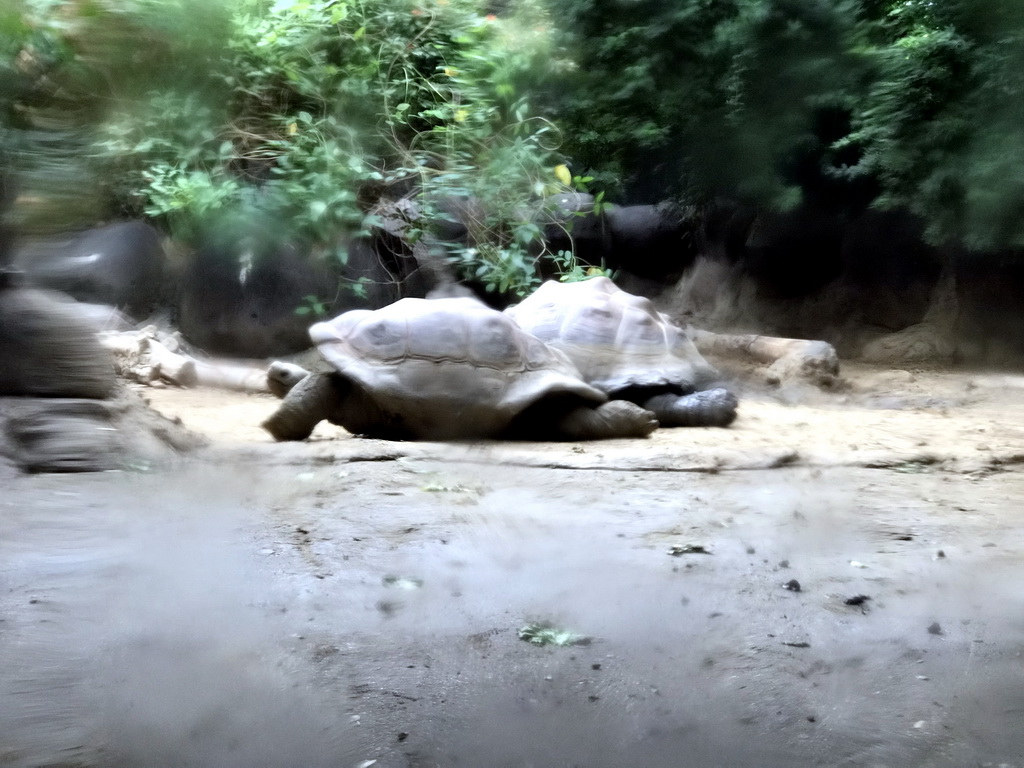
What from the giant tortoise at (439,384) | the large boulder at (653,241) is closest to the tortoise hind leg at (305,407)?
the giant tortoise at (439,384)

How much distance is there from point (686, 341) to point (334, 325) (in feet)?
6.68

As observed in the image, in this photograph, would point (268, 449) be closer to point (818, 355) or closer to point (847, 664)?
point (847, 664)

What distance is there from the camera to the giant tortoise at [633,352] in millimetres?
3215

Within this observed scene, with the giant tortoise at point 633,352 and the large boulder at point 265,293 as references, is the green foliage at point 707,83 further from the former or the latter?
the giant tortoise at point 633,352

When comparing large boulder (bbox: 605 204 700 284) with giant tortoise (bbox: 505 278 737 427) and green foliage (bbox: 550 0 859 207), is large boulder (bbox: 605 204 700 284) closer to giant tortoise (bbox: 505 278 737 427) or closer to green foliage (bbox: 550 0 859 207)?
green foliage (bbox: 550 0 859 207)

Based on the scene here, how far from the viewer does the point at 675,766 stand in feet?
3.07

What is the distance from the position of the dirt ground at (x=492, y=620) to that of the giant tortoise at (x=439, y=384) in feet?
1.57

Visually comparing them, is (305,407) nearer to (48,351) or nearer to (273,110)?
(48,351)

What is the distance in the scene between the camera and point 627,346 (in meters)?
3.60

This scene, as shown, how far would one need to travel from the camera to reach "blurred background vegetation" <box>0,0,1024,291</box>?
38.3 inches

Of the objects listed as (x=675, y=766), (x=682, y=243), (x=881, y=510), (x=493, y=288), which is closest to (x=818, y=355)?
(x=682, y=243)

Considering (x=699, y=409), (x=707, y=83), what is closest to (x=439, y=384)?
(x=699, y=409)

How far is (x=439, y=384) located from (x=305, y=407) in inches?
20.1

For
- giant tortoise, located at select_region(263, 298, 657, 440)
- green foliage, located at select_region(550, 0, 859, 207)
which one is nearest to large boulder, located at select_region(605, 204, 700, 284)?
green foliage, located at select_region(550, 0, 859, 207)
